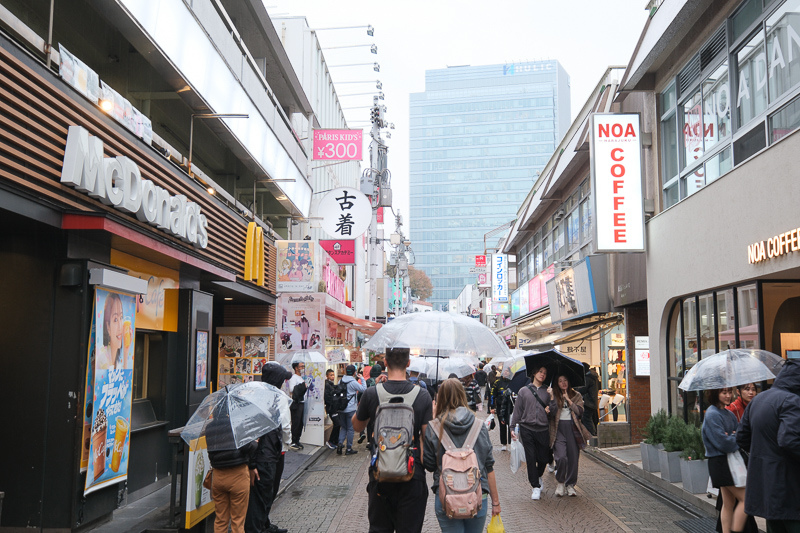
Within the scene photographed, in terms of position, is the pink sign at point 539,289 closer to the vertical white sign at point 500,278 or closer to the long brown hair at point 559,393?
the long brown hair at point 559,393

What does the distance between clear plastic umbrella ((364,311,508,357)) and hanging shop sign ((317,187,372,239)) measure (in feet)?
39.7

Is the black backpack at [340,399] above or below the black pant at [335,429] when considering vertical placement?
above

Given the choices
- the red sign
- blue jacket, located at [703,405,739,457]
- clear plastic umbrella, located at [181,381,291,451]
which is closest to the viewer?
clear plastic umbrella, located at [181,381,291,451]

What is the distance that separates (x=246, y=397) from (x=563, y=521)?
4.48 m

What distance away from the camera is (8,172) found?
6734mm

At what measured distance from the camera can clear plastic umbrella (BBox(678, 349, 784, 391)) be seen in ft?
24.5

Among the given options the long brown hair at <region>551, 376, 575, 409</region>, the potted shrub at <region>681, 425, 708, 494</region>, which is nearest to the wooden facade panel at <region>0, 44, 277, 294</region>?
the long brown hair at <region>551, 376, 575, 409</region>

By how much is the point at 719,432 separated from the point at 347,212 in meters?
16.7

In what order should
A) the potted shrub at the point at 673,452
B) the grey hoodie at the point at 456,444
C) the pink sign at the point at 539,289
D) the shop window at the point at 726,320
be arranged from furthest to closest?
the pink sign at the point at 539,289, the shop window at the point at 726,320, the potted shrub at the point at 673,452, the grey hoodie at the point at 456,444

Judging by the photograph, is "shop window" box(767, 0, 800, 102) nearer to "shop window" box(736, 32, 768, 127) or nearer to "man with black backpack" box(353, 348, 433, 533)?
"shop window" box(736, 32, 768, 127)

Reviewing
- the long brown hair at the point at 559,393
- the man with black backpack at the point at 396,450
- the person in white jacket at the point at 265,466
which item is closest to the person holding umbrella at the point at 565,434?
the long brown hair at the point at 559,393

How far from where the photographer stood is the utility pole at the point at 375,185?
90.7ft

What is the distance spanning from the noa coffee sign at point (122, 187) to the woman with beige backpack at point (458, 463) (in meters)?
4.73

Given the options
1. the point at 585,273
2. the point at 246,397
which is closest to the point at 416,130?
the point at 585,273
